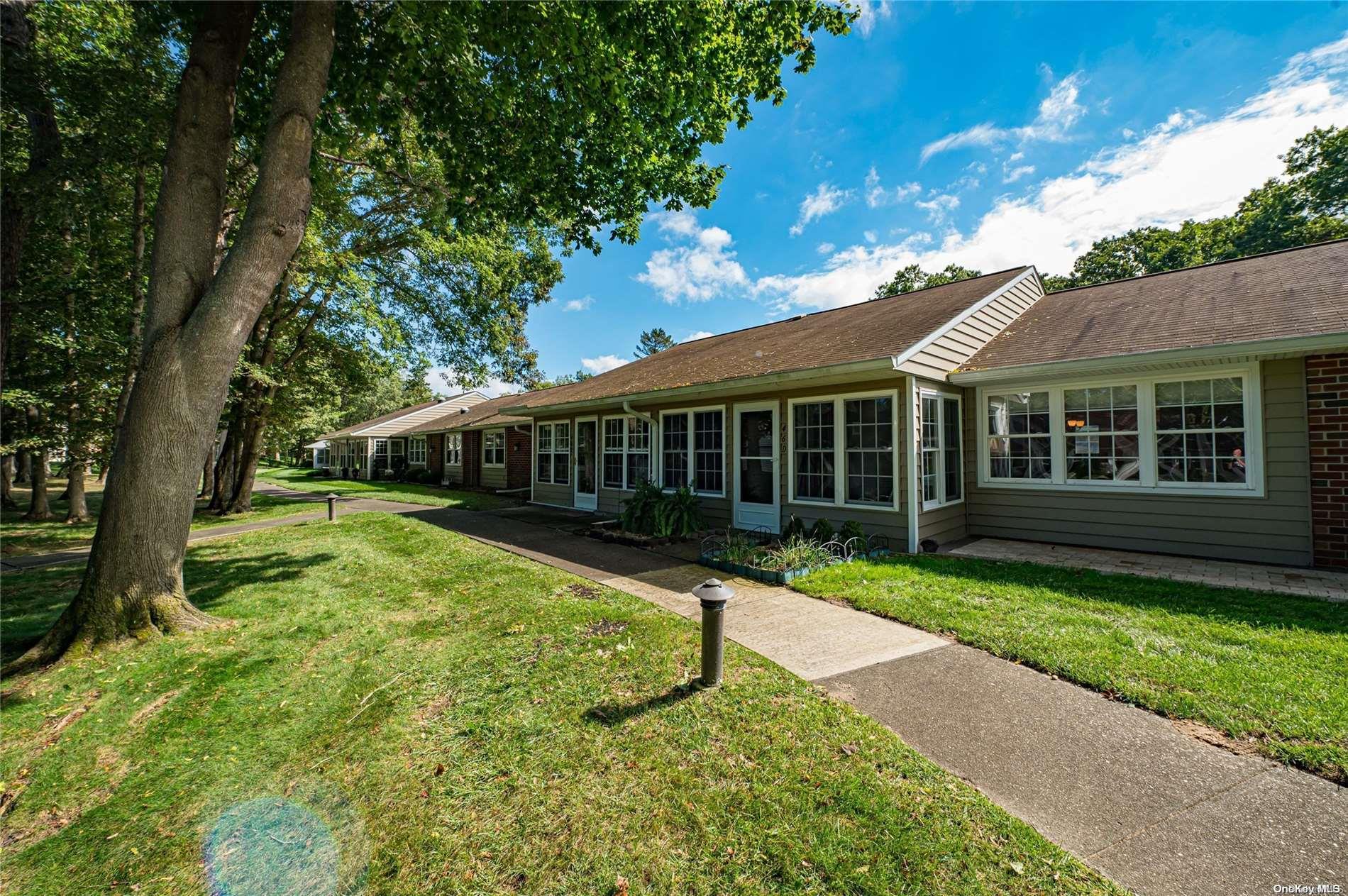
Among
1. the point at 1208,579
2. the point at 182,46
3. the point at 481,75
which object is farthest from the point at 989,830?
the point at 182,46

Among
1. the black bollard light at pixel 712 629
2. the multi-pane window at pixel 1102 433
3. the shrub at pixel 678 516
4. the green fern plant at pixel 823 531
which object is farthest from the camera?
the shrub at pixel 678 516

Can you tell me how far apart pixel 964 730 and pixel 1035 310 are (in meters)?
10.1

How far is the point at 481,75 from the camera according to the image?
20.3 ft

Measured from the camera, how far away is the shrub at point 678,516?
900 cm

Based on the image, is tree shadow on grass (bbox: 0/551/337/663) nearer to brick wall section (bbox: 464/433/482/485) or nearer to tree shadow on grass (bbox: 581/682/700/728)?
tree shadow on grass (bbox: 581/682/700/728)

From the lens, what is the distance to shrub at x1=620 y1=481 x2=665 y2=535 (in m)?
9.27

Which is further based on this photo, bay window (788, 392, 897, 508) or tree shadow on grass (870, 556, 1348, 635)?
bay window (788, 392, 897, 508)

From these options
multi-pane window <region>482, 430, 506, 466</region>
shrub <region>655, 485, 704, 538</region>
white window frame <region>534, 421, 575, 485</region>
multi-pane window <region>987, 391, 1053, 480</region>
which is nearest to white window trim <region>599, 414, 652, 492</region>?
white window frame <region>534, 421, 575, 485</region>

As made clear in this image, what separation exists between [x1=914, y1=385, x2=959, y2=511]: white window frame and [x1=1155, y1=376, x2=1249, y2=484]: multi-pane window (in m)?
2.46

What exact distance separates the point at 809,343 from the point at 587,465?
6.96 metres

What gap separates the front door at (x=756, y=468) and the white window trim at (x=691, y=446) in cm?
34

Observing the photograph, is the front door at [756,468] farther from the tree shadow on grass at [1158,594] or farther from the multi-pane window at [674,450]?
the tree shadow on grass at [1158,594]

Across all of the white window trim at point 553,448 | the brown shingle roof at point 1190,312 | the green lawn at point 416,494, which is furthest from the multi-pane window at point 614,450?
the brown shingle roof at point 1190,312

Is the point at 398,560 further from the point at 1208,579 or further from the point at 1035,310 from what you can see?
the point at 1035,310
